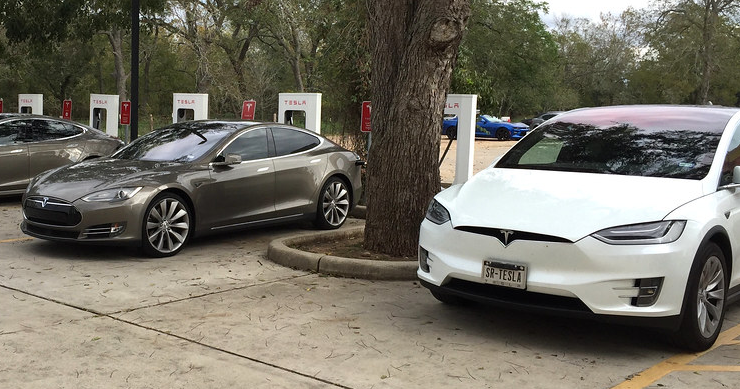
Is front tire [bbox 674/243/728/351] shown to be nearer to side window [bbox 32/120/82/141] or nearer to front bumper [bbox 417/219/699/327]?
front bumper [bbox 417/219/699/327]

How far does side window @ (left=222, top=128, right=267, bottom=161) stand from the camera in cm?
880

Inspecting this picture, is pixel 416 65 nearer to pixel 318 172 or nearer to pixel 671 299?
pixel 318 172

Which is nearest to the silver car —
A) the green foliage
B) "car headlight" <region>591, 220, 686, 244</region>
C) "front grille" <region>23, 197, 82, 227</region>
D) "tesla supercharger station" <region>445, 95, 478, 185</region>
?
"front grille" <region>23, 197, 82, 227</region>

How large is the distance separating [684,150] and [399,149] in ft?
9.03

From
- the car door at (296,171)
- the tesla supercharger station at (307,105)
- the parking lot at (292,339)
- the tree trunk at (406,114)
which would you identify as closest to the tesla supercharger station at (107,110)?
the tesla supercharger station at (307,105)

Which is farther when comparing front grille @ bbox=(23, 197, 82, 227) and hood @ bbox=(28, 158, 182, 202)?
hood @ bbox=(28, 158, 182, 202)

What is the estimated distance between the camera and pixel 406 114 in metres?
7.44

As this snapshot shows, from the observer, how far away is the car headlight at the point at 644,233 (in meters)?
4.66

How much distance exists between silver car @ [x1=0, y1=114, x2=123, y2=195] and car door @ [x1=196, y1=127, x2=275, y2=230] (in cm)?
433

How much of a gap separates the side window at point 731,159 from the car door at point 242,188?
16.4 ft

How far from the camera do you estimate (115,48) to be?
155ft

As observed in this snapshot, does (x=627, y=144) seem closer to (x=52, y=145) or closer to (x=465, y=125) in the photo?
(x=465, y=125)

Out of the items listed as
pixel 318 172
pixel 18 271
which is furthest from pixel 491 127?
pixel 18 271

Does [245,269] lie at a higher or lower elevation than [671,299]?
lower
